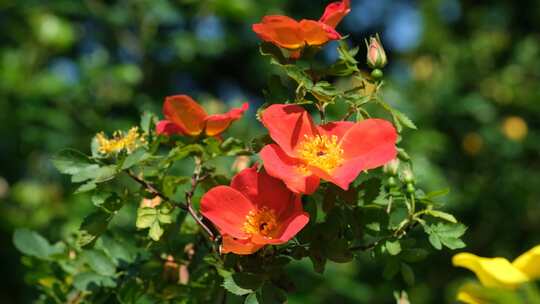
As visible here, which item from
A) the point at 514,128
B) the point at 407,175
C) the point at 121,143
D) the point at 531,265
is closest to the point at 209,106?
the point at 514,128

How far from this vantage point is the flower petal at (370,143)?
848 millimetres

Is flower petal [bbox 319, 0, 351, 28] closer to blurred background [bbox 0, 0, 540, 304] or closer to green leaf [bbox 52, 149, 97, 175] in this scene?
green leaf [bbox 52, 149, 97, 175]

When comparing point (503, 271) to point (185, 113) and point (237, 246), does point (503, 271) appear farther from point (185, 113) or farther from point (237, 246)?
point (185, 113)

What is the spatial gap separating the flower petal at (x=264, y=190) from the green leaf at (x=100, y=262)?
252mm

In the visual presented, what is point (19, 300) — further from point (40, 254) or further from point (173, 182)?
point (173, 182)

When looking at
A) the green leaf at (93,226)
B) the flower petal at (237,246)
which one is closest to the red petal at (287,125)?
the flower petal at (237,246)

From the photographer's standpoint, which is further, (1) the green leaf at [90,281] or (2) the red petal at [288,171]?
(1) the green leaf at [90,281]

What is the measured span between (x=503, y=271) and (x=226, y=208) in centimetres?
31

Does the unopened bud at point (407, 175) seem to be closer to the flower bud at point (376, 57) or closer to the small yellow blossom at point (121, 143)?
the flower bud at point (376, 57)

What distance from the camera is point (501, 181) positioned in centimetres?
321

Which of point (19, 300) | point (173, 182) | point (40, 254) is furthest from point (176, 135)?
point (19, 300)

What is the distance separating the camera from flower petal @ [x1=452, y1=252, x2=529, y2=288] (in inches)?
25.1

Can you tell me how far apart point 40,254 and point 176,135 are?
286mm

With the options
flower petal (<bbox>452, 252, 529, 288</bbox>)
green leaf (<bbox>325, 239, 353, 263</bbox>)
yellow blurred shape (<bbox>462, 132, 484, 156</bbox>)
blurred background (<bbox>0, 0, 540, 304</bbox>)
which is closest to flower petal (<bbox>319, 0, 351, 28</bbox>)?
green leaf (<bbox>325, 239, 353, 263</bbox>)
